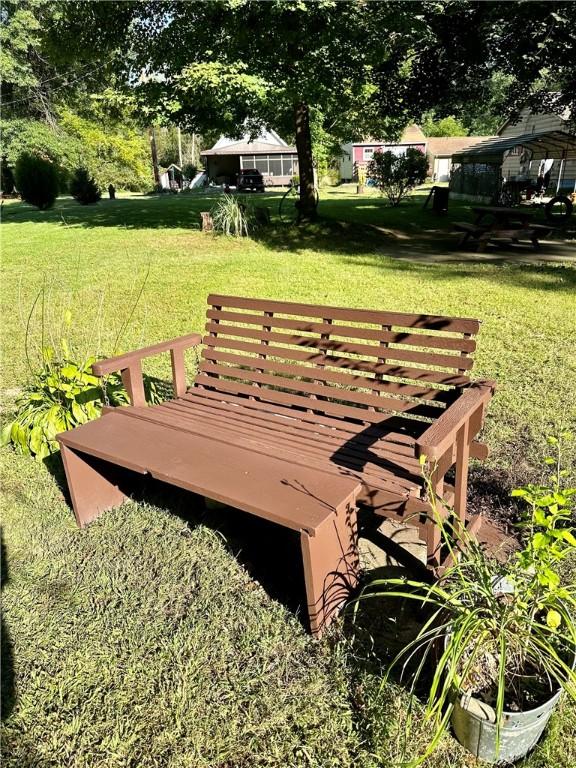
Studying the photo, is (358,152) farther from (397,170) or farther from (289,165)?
(397,170)

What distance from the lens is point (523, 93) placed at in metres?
16.8

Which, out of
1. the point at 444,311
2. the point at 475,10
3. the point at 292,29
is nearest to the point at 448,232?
the point at 475,10

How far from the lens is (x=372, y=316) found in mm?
3148

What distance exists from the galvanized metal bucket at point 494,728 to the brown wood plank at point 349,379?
60.7 inches

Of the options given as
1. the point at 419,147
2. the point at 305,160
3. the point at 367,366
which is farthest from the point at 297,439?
the point at 419,147

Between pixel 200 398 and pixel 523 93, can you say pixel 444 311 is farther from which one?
pixel 523 93

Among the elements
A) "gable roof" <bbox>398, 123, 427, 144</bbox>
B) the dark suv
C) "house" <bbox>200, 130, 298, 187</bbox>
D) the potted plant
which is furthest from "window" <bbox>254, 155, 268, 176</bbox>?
the potted plant

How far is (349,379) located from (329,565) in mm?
1244

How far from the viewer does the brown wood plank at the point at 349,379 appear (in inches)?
119

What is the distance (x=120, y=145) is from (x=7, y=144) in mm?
5748

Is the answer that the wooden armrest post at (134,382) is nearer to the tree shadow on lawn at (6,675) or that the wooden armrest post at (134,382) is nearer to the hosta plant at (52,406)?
the hosta plant at (52,406)

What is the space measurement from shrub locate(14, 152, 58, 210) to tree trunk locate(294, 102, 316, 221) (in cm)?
1372

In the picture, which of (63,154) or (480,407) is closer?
(480,407)

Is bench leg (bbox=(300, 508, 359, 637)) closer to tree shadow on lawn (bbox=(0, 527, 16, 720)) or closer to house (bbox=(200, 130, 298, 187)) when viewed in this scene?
tree shadow on lawn (bbox=(0, 527, 16, 720))
